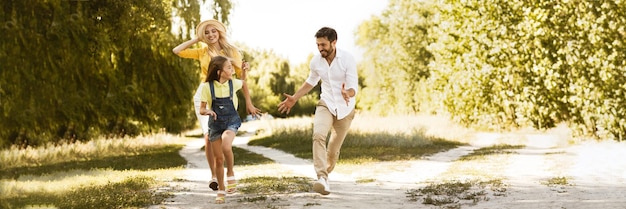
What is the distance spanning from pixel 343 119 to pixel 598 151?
1057 centimetres

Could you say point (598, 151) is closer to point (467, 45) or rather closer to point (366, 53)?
point (467, 45)

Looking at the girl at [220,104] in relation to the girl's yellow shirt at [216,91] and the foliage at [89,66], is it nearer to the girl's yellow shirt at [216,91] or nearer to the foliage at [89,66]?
the girl's yellow shirt at [216,91]

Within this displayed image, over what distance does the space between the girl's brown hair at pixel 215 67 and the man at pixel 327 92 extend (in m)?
0.87

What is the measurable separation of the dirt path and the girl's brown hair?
155cm

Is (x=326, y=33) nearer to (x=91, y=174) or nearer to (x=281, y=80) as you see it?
(x=91, y=174)

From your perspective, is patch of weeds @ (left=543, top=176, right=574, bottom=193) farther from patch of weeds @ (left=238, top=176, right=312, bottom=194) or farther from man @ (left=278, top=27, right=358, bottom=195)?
patch of weeds @ (left=238, top=176, right=312, bottom=194)

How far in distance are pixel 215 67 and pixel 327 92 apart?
151cm

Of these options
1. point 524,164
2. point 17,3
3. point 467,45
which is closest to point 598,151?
point 524,164

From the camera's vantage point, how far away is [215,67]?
319 inches

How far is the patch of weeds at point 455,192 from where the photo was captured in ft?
28.8

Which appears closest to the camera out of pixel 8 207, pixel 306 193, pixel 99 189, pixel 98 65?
pixel 8 207

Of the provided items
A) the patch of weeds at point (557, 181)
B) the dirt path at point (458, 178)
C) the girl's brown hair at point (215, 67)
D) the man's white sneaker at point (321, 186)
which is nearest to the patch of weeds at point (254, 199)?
the dirt path at point (458, 178)

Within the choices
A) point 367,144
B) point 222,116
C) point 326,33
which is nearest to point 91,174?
point 222,116

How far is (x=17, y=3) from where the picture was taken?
50.5 ft
